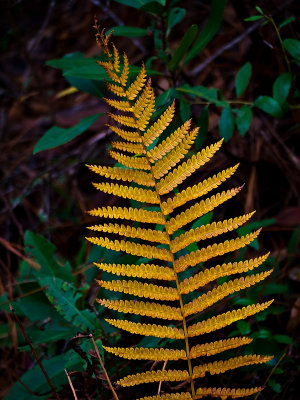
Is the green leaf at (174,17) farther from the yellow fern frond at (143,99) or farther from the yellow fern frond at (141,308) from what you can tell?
the yellow fern frond at (141,308)

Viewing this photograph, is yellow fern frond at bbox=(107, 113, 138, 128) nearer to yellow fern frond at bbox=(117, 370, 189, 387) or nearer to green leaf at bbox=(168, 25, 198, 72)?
yellow fern frond at bbox=(117, 370, 189, 387)

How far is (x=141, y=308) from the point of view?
0.91 metres

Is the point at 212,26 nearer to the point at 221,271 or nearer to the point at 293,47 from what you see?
the point at 293,47

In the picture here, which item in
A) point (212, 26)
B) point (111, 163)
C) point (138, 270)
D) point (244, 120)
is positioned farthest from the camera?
point (212, 26)

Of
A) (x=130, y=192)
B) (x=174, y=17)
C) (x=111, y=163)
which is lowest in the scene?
(x=130, y=192)

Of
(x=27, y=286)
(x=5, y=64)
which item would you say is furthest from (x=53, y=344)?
(x=5, y=64)

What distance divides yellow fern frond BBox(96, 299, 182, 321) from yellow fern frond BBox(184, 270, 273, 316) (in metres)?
0.04

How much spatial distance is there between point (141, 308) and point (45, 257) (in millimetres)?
891

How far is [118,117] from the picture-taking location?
920 millimetres

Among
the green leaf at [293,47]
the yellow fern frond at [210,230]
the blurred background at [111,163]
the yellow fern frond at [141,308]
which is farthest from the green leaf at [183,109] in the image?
the yellow fern frond at [141,308]

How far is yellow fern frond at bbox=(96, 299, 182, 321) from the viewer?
90 centimetres

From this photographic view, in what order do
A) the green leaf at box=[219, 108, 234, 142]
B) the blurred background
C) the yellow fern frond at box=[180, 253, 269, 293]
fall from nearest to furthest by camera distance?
1. the yellow fern frond at box=[180, 253, 269, 293]
2. the blurred background
3. the green leaf at box=[219, 108, 234, 142]

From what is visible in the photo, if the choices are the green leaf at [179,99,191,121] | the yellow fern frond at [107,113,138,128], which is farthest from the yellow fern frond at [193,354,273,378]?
the green leaf at [179,99,191,121]

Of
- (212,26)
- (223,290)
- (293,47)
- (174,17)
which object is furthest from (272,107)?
(223,290)
